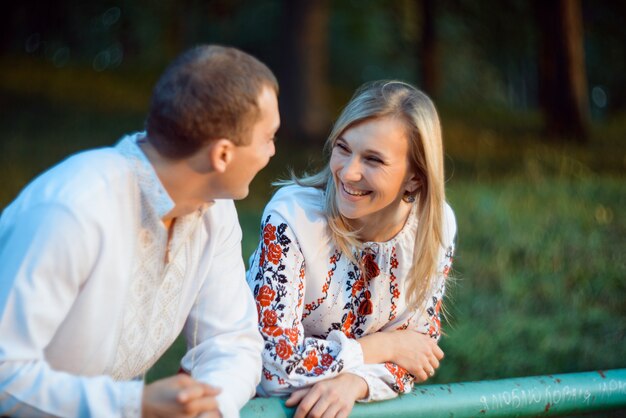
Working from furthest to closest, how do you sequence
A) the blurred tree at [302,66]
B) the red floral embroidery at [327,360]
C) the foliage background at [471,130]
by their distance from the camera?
the blurred tree at [302,66] < the foliage background at [471,130] < the red floral embroidery at [327,360]

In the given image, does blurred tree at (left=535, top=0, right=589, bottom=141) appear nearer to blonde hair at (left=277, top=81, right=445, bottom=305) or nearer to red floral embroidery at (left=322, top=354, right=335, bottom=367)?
blonde hair at (left=277, top=81, right=445, bottom=305)

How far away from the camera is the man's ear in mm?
1988

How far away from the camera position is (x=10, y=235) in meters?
1.83

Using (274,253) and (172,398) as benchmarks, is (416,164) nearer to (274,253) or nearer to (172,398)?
(274,253)

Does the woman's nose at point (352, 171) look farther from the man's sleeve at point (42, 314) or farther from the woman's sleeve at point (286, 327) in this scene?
the man's sleeve at point (42, 314)

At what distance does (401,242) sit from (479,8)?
28.2ft

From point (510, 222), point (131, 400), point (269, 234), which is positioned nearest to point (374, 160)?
point (269, 234)

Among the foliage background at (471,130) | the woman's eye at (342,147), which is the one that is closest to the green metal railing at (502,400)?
the woman's eye at (342,147)

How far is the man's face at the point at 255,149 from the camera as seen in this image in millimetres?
2033

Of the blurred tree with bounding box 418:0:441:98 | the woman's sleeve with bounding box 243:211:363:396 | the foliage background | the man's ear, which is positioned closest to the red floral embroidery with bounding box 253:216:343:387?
the woman's sleeve with bounding box 243:211:363:396

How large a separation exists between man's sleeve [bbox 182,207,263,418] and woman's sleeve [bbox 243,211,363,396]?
0.19 m

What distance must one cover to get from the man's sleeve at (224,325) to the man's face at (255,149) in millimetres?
292

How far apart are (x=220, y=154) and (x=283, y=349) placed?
0.77 metres

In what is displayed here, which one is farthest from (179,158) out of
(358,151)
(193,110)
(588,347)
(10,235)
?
(588,347)
